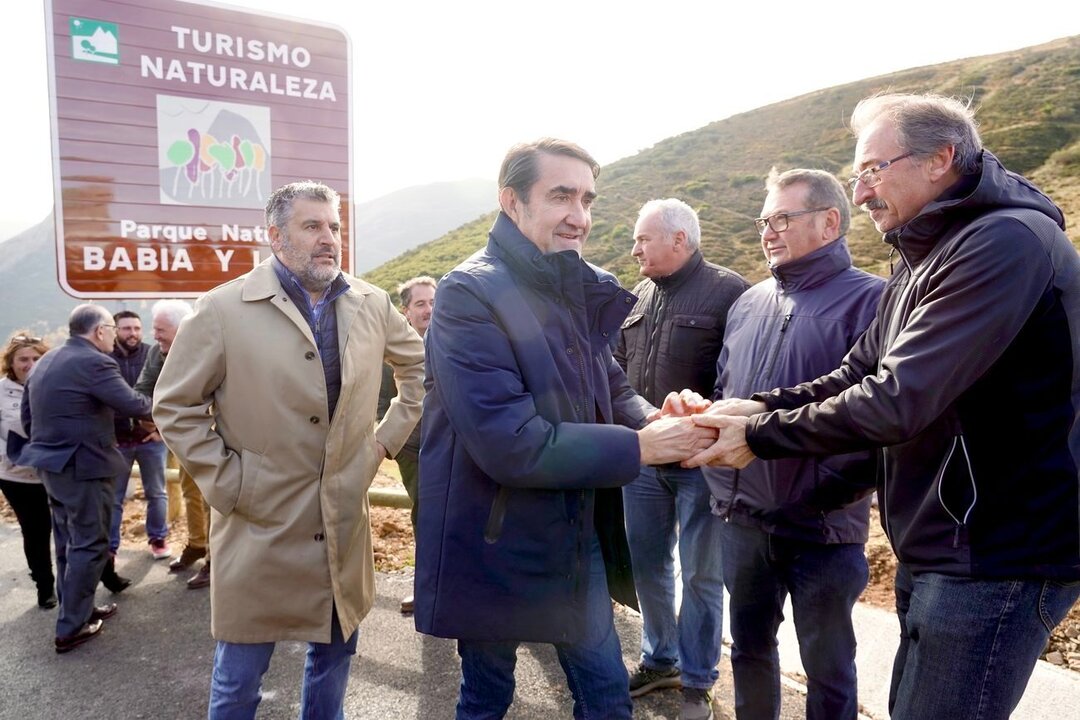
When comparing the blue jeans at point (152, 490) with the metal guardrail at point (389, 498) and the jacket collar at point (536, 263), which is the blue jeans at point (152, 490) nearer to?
the metal guardrail at point (389, 498)

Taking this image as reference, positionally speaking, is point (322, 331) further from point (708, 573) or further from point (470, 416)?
point (708, 573)

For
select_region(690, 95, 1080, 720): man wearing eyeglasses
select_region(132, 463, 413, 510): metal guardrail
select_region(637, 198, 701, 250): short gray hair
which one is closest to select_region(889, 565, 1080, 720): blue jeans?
select_region(690, 95, 1080, 720): man wearing eyeglasses

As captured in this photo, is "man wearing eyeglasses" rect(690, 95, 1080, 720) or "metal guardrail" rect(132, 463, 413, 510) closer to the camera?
"man wearing eyeglasses" rect(690, 95, 1080, 720)

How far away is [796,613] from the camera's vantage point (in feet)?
8.43

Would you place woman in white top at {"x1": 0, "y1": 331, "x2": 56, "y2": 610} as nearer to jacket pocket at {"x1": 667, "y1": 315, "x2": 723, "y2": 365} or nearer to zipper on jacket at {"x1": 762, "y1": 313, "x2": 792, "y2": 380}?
jacket pocket at {"x1": 667, "y1": 315, "x2": 723, "y2": 365}

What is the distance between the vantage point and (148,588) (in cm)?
497

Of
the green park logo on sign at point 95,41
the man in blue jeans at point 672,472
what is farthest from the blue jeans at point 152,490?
the man in blue jeans at point 672,472

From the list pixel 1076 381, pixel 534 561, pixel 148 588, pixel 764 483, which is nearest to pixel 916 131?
pixel 1076 381

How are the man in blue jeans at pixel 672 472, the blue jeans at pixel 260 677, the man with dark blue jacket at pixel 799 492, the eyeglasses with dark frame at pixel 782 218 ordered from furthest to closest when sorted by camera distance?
the man in blue jeans at pixel 672 472 < the eyeglasses with dark frame at pixel 782 218 < the man with dark blue jacket at pixel 799 492 < the blue jeans at pixel 260 677

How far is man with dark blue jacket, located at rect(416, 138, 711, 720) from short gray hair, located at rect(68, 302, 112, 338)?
129 inches

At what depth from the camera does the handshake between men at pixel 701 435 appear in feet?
6.75

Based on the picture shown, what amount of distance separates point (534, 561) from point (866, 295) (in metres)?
1.72

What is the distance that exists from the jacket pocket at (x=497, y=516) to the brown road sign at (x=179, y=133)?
3461 mm

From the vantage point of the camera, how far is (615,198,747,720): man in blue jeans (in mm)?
3242
